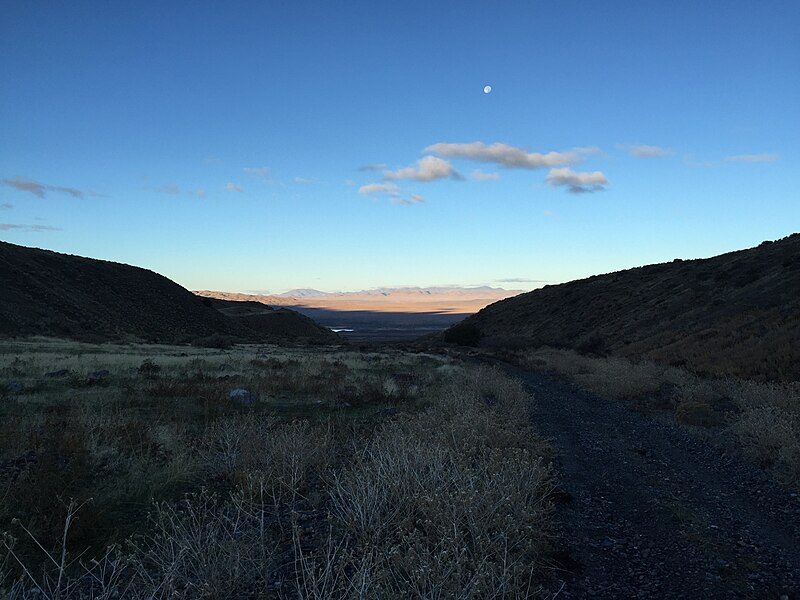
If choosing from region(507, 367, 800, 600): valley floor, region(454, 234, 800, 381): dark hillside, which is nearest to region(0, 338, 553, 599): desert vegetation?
region(507, 367, 800, 600): valley floor

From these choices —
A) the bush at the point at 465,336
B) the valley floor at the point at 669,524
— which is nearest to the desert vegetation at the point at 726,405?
the valley floor at the point at 669,524

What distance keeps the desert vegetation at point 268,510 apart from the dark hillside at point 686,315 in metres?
14.8

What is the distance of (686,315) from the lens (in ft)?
120

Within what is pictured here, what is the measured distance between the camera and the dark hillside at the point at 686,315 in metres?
20.4

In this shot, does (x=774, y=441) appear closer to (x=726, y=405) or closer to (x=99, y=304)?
(x=726, y=405)

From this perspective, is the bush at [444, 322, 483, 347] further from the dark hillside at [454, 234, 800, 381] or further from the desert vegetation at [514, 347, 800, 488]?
the desert vegetation at [514, 347, 800, 488]

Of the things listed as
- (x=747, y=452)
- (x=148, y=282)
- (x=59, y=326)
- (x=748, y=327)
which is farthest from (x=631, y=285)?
(x=148, y=282)

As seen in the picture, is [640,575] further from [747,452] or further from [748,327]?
[748,327]

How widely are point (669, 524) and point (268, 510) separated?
4506 millimetres

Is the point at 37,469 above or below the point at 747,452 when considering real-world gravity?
above

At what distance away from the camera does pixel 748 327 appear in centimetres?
2461

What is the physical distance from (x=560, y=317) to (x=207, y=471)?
59.8 metres

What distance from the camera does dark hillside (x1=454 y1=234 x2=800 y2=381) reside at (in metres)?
20.4

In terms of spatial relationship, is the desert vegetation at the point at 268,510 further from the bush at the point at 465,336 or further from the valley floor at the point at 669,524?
the bush at the point at 465,336
